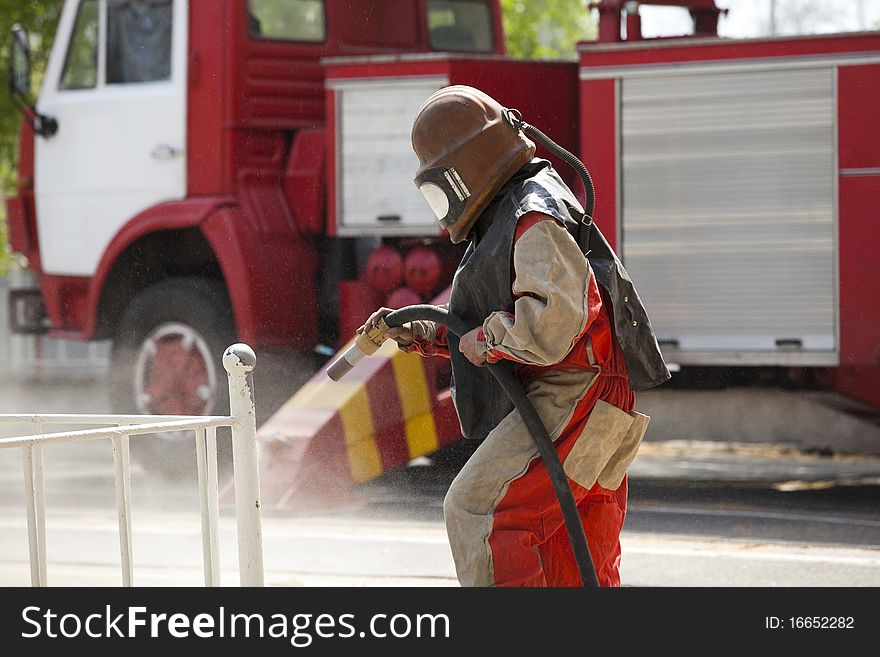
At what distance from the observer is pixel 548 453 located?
3297 millimetres

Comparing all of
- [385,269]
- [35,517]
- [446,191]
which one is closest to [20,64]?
[385,269]

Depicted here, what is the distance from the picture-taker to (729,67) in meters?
6.94

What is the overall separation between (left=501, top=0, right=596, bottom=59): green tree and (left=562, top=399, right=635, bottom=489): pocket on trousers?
355 inches

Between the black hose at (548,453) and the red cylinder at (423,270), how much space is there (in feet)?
13.0

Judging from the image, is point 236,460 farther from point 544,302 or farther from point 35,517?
point 544,302

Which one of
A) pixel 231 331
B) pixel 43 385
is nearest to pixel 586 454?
pixel 231 331

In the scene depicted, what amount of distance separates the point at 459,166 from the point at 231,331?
4.51 metres

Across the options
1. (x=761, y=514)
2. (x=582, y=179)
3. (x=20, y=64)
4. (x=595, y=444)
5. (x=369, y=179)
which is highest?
(x=20, y=64)

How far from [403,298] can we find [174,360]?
1396 millimetres

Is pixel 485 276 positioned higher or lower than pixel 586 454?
higher

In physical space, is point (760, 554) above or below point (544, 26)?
below

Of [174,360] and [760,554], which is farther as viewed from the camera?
[174,360]

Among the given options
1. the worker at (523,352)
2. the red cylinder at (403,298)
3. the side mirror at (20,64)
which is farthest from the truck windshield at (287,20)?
the worker at (523,352)
